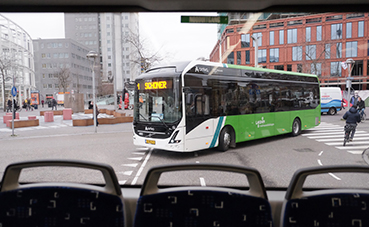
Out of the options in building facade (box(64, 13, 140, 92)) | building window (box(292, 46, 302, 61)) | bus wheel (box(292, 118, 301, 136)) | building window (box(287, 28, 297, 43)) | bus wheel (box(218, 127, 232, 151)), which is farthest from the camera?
bus wheel (box(292, 118, 301, 136))

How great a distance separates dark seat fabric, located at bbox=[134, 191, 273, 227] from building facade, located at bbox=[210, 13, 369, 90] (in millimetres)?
1735

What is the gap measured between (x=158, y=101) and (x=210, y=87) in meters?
1.22

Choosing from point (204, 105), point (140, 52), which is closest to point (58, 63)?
point (140, 52)

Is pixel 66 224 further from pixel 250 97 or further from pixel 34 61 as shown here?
pixel 250 97

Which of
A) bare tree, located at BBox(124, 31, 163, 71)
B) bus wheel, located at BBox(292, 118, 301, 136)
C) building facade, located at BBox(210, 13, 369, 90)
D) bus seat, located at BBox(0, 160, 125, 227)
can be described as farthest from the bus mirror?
bus seat, located at BBox(0, 160, 125, 227)

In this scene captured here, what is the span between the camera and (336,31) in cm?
289

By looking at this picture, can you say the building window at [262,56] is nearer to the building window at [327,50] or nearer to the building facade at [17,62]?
the building window at [327,50]

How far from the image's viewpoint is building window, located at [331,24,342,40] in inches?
106

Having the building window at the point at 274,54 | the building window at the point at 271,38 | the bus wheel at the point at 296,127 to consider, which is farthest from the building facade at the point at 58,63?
the bus wheel at the point at 296,127

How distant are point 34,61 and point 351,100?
14.8 feet

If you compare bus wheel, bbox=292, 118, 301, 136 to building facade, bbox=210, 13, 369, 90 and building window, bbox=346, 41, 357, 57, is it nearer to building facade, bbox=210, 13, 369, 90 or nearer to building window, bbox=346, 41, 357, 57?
building facade, bbox=210, 13, 369, 90

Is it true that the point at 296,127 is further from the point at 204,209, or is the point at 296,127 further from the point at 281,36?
the point at 204,209

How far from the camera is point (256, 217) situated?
1.20 m

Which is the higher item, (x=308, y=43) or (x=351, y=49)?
(x=308, y=43)
